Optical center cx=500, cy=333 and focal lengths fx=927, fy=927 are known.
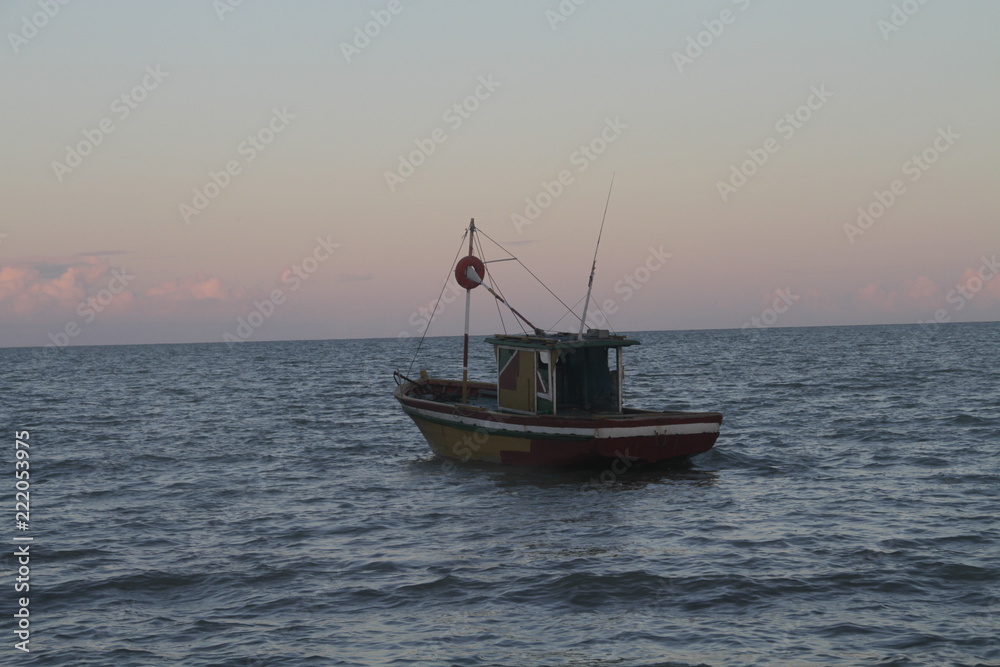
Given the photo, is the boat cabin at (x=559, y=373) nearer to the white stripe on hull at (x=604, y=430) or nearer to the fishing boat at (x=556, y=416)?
the fishing boat at (x=556, y=416)

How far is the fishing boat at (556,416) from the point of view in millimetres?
20688

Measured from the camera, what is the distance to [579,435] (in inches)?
806

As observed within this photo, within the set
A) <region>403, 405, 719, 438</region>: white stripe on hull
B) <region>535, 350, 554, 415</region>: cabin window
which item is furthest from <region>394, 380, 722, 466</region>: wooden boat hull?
<region>535, 350, 554, 415</region>: cabin window

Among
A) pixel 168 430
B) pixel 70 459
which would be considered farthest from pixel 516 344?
pixel 168 430

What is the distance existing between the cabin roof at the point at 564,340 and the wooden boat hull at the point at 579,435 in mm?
1657

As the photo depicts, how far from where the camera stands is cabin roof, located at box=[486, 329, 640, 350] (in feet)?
70.1

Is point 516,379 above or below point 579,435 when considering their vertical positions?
above

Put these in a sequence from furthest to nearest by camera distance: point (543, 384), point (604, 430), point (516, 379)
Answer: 1. point (516, 379)
2. point (543, 384)
3. point (604, 430)

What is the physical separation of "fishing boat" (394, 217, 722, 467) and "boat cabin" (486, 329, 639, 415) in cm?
2

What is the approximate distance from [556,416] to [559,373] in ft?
7.63

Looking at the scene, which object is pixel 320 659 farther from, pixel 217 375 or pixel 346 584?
pixel 217 375

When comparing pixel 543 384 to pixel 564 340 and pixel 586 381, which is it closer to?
pixel 564 340
